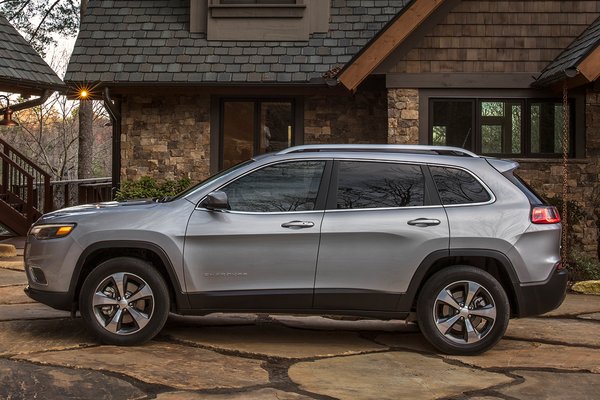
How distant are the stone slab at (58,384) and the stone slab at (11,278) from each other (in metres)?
4.84

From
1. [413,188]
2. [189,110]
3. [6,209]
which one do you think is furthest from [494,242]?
[6,209]

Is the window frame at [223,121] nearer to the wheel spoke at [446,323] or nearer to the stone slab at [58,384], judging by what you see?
the wheel spoke at [446,323]

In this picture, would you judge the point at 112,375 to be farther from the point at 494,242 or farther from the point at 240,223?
Result: the point at 494,242

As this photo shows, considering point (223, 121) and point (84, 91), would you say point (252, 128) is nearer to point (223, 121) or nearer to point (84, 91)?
point (223, 121)

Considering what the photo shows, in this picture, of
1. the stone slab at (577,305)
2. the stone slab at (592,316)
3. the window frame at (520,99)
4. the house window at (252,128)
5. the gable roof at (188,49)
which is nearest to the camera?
the stone slab at (592,316)

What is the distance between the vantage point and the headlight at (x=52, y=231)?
263 inches

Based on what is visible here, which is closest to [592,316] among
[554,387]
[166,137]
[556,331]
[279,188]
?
[556,331]

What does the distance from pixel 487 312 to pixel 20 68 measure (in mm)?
10266

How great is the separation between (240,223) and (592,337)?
3.34 m

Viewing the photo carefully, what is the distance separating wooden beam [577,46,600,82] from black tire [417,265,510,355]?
5.62 m

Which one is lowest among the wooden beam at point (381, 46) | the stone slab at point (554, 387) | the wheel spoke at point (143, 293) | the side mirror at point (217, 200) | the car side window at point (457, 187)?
the stone slab at point (554, 387)

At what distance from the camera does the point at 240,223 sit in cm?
661

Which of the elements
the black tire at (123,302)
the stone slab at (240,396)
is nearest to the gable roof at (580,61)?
the black tire at (123,302)

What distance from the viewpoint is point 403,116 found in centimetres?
1335
